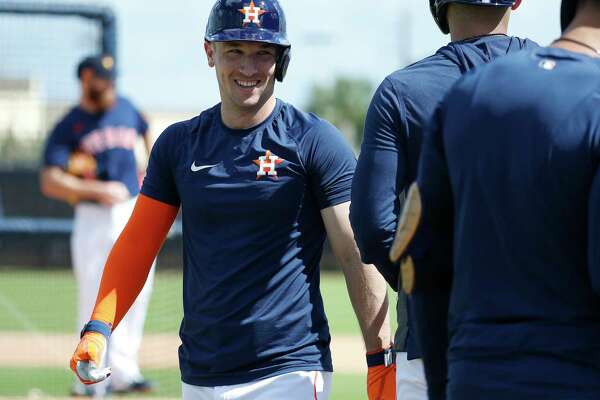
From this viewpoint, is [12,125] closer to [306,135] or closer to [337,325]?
[337,325]

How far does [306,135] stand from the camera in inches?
178

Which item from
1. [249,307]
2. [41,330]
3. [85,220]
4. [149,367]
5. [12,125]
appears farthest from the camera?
[12,125]

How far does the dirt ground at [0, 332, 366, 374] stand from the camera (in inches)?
455

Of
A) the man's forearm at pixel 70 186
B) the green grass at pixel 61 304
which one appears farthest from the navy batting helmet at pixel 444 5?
the green grass at pixel 61 304

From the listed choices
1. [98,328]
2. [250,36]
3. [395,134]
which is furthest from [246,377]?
[250,36]

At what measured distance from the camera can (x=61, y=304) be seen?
18234 millimetres

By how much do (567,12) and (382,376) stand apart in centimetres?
175

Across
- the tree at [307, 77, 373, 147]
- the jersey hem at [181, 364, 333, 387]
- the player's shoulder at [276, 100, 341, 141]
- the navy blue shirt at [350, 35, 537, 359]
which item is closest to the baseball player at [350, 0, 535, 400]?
the navy blue shirt at [350, 35, 537, 359]

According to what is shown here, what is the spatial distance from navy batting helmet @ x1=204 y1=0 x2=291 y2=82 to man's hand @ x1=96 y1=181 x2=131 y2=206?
15.1ft

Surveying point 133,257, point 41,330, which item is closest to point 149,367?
point 41,330

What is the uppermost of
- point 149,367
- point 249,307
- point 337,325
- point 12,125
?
point 249,307

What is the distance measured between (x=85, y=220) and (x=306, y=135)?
16.9ft

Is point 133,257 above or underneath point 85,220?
above

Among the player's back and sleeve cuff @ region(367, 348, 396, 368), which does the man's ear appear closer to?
sleeve cuff @ region(367, 348, 396, 368)
